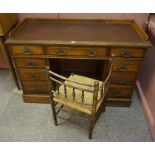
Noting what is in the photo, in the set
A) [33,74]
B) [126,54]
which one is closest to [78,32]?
[126,54]

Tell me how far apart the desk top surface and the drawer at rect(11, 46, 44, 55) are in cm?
6

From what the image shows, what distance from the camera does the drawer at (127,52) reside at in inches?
53.1

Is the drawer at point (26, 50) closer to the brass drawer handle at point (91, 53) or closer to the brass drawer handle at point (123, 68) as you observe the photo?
the brass drawer handle at point (91, 53)

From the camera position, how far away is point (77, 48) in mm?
1361

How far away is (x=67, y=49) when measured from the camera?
1375 millimetres

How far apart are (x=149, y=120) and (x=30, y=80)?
1.25 metres

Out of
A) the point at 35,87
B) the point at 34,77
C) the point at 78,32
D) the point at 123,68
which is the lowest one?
the point at 35,87

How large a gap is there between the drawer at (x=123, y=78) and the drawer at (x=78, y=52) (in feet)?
0.86

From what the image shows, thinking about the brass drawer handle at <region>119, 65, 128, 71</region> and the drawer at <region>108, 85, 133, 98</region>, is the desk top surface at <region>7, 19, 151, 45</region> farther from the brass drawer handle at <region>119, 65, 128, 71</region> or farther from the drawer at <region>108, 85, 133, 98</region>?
the drawer at <region>108, 85, 133, 98</region>

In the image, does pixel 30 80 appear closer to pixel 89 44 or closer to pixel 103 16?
pixel 89 44

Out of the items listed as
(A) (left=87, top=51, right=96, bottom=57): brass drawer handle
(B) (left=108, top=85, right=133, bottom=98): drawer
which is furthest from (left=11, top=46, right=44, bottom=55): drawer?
(B) (left=108, top=85, right=133, bottom=98): drawer

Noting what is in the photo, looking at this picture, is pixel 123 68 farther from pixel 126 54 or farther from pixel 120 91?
pixel 120 91

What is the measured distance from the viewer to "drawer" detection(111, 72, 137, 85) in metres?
1.51

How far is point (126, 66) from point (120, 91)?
0.31 metres
